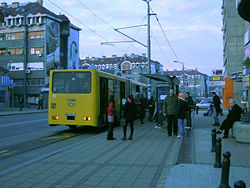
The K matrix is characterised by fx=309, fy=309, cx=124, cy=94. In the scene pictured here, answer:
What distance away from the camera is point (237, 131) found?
33.4ft

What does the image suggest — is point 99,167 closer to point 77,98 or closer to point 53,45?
point 77,98

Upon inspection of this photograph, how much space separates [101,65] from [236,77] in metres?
111

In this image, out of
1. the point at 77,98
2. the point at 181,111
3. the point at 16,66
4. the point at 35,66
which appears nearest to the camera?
the point at 181,111

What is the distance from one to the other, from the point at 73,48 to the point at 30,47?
34.9 feet

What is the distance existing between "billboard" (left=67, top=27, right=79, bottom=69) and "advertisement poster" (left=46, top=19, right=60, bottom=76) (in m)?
4.17

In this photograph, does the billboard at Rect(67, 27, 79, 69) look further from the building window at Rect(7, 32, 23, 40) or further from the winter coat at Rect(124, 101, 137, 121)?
the winter coat at Rect(124, 101, 137, 121)

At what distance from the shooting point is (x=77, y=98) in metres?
13.3

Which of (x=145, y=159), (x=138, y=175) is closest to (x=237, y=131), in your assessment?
(x=145, y=159)

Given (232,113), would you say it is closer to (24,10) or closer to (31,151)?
(31,151)

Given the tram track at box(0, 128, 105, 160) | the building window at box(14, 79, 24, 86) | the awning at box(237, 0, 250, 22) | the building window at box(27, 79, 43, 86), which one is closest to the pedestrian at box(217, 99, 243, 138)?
the awning at box(237, 0, 250, 22)

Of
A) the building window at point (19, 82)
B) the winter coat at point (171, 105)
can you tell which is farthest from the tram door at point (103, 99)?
the building window at point (19, 82)

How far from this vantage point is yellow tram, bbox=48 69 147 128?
13.2 meters

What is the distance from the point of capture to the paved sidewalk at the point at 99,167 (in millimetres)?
5742

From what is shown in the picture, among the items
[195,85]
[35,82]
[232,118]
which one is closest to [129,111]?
[232,118]
